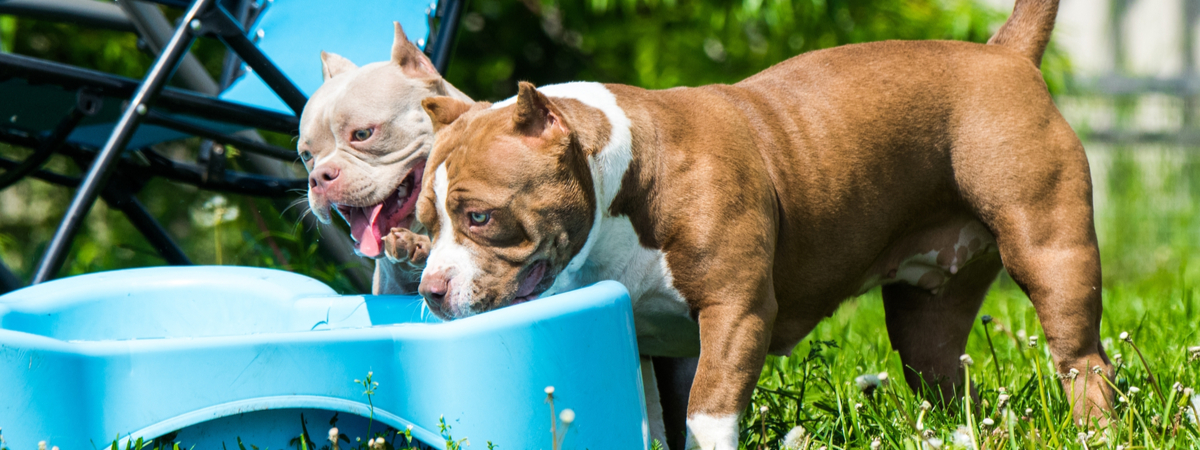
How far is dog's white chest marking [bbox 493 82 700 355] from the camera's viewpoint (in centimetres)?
173

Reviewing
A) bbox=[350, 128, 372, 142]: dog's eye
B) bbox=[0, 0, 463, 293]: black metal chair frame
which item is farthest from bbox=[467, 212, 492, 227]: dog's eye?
bbox=[0, 0, 463, 293]: black metal chair frame

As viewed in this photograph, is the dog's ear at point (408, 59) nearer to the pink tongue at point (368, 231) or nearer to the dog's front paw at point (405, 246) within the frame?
the pink tongue at point (368, 231)

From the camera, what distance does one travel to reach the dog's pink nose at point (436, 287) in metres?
1.63

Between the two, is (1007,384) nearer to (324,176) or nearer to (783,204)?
(783,204)

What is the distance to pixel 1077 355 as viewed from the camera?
2.05m

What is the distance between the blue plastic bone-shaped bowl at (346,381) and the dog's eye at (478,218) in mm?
194

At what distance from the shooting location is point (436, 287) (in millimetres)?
1637

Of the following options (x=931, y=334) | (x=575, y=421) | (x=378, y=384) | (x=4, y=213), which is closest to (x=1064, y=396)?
(x=931, y=334)

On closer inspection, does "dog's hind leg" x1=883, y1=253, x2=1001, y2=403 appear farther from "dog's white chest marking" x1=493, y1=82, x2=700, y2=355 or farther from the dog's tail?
"dog's white chest marking" x1=493, y1=82, x2=700, y2=355

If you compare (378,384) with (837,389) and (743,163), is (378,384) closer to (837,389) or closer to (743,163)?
(743,163)

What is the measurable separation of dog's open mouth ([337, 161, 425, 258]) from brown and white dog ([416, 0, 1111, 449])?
35 cm

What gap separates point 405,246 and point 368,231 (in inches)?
11.4

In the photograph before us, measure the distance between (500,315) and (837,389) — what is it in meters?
0.86

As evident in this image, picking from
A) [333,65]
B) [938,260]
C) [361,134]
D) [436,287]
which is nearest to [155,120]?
[333,65]
